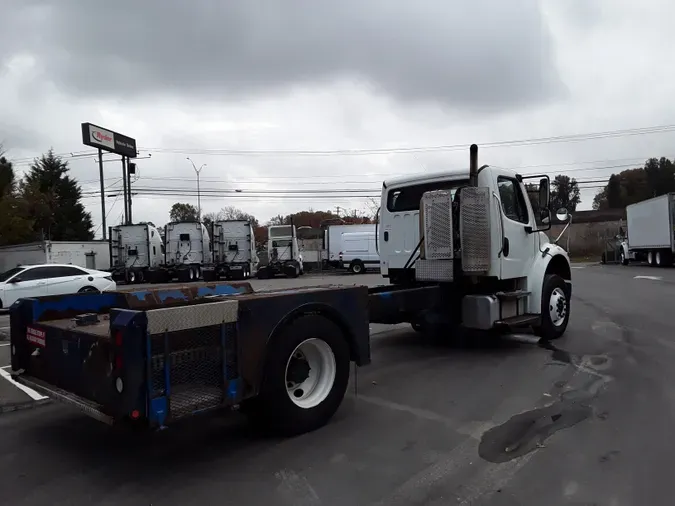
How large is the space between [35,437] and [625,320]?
10767 millimetres

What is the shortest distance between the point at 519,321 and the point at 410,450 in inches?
164

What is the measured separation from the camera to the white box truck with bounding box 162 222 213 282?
103ft

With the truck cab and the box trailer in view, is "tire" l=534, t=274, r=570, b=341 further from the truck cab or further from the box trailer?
the box trailer

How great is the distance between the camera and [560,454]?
14.3 ft

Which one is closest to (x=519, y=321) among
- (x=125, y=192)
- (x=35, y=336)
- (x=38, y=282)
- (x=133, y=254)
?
(x=35, y=336)

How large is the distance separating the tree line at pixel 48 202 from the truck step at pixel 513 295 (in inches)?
1368

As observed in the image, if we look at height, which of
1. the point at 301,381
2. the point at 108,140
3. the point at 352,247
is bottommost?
the point at 301,381

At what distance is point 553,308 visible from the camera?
889cm

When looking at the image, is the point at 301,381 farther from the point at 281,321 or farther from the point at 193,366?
the point at 193,366

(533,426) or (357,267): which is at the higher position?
(357,267)

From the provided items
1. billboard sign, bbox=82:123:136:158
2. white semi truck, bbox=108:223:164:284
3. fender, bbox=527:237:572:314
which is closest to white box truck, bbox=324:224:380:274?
white semi truck, bbox=108:223:164:284

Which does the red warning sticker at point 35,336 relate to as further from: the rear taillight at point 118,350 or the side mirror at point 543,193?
the side mirror at point 543,193

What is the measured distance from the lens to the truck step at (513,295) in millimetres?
8016

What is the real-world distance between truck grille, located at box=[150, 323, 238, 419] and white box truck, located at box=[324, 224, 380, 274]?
3097cm
